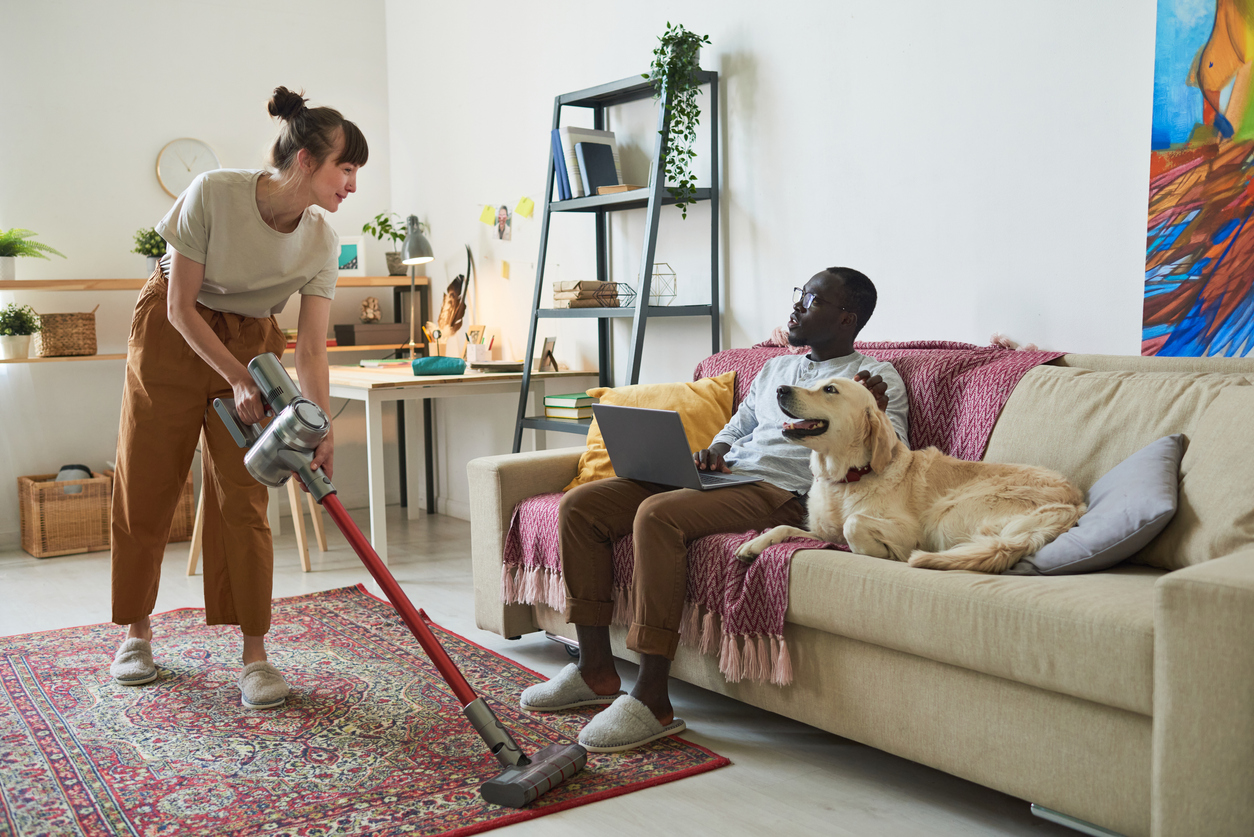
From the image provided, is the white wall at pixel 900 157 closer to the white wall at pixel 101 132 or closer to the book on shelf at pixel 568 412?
the book on shelf at pixel 568 412

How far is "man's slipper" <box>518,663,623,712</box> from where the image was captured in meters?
2.27

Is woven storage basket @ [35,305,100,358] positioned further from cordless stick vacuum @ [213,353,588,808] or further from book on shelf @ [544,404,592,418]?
cordless stick vacuum @ [213,353,588,808]

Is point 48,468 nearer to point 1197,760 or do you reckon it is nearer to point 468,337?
point 468,337

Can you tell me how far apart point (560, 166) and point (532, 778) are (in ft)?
7.94

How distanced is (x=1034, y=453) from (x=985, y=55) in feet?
3.57

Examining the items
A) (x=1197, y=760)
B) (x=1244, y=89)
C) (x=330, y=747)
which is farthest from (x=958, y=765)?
(x=1244, y=89)

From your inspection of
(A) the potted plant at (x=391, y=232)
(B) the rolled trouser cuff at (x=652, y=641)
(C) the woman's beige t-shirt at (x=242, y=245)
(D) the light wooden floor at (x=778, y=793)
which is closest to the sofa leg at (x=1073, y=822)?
(D) the light wooden floor at (x=778, y=793)

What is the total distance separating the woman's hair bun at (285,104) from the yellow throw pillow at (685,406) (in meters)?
1.06

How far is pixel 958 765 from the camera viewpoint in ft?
5.70

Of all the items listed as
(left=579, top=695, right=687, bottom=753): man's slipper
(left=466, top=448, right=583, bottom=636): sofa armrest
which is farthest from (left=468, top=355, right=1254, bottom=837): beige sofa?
(left=466, top=448, right=583, bottom=636): sofa armrest

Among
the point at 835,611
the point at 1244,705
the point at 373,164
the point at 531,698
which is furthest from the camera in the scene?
the point at 373,164

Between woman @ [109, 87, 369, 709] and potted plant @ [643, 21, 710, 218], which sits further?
potted plant @ [643, 21, 710, 218]

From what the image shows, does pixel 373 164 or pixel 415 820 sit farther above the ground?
pixel 373 164

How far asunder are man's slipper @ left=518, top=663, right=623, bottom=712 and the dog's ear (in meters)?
0.79
